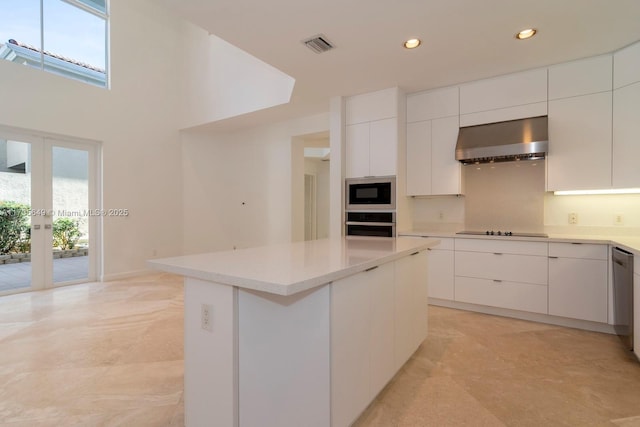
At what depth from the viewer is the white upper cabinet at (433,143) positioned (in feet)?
12.0

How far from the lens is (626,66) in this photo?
2814 millimetres

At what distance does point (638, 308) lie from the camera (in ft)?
7.23

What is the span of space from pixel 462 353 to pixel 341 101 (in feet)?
10.3

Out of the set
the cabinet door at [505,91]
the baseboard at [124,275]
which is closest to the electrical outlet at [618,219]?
the cabinet door at [505,91]

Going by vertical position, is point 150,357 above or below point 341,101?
below

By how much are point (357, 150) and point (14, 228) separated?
468 centimetres

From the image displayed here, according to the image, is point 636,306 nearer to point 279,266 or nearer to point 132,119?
point 279,266

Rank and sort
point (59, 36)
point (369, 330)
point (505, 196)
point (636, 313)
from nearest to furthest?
point (369, 330) < point (636, 313) < point (505, 196) < point (59, 36)

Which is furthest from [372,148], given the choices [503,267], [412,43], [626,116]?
[626,116]

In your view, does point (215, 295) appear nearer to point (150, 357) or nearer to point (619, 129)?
point (150, 357)

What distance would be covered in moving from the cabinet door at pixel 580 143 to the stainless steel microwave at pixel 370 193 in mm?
1600

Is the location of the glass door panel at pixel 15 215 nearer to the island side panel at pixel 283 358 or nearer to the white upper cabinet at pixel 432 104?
the island side panel at pixel 283 358

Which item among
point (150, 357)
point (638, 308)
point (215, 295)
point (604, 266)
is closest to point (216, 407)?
point (215, 295)

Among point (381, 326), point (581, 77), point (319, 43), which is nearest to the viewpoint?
point (381, 326)
